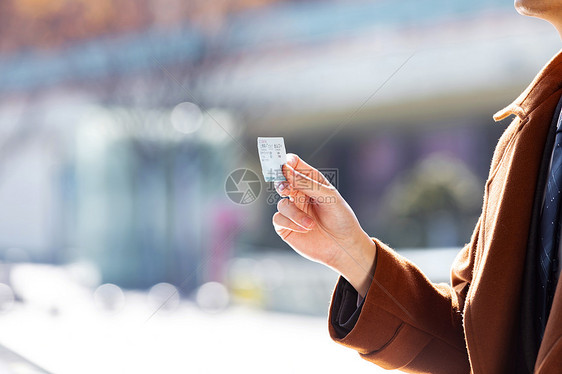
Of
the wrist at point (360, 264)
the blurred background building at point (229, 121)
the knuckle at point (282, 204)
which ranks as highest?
the knuckle at point (282, 204)

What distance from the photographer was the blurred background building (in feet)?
15.2

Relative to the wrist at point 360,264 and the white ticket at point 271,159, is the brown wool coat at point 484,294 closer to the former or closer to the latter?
the wrist at point 360,264

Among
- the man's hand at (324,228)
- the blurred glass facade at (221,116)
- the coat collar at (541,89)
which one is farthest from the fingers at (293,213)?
the blurred glass facade at (221,116)

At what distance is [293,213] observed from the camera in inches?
29.8

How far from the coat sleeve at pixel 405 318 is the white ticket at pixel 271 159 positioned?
17 cm

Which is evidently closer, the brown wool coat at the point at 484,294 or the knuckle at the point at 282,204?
the brown wool coat at the point at 484,294

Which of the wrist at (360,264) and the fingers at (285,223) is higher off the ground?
the fingers at (285,223)

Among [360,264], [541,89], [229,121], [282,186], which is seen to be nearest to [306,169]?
[282,186]

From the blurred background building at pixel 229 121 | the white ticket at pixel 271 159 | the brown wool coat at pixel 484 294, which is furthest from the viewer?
the blurred background building at pixel 229 121

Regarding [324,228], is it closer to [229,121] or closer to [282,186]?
[282,186]

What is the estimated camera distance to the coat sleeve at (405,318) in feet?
2.54

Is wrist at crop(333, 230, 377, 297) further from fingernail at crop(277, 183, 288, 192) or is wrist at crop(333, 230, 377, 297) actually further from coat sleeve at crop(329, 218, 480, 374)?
fingernail at crop(277, 183, 288, 192)

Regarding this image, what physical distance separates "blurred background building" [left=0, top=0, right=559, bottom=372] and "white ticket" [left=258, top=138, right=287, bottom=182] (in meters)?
2.89

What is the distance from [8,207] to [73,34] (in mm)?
2445
